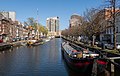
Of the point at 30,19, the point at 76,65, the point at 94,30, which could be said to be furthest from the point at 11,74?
the point at 30,19

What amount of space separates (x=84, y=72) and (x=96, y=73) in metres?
2.49

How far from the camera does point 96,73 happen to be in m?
28.1

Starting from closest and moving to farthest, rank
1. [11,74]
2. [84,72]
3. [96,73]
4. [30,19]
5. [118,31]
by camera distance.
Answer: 1. [96,73]
2. [84,72]
3. [11,74]
4. [118,31]
5. [30,19]

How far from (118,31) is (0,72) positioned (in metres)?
61.9

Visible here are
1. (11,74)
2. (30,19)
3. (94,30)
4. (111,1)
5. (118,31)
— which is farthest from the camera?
(30,19)

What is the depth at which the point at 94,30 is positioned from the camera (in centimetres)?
6875

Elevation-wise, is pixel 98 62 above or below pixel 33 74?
above

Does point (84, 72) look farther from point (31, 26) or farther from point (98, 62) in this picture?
point (31, 26)

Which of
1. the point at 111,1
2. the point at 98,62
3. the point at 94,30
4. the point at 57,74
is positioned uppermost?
the point at 111,1

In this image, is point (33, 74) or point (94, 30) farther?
point (94, 30)

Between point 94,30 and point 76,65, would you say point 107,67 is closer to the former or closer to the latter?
point 76,65

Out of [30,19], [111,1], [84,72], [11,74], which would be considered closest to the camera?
[84,72]

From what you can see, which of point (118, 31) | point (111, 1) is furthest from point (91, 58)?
point (118, 31)

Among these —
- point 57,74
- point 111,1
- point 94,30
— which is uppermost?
point 111,1
